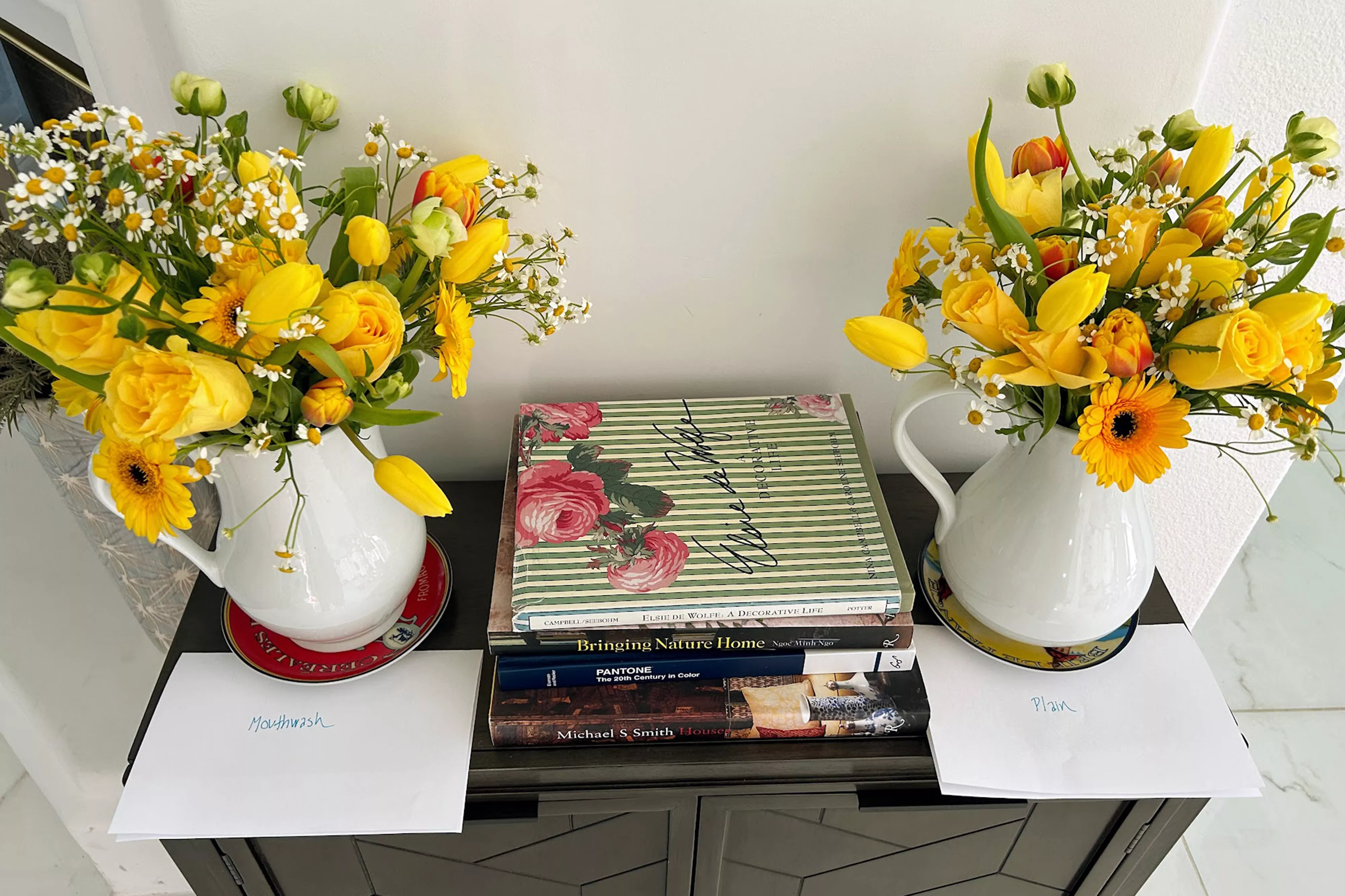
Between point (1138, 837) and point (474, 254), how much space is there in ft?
2.71

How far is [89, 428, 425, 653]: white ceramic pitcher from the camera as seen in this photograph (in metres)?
0.70

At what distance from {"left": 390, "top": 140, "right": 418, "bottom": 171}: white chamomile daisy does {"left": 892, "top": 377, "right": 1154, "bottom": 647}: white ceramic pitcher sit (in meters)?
0.45

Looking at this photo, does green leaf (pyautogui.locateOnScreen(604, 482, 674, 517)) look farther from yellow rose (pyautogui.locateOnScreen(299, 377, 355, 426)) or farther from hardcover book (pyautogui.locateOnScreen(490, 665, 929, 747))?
yellow rose (pyautogui.locateOnScreen(299, 377, 355, 426))

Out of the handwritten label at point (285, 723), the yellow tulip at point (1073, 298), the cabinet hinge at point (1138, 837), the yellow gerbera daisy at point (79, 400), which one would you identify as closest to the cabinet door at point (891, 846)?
the cabinet hinge at point (1138, 837)

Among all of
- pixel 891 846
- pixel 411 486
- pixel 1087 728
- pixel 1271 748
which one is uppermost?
pixel 411 486

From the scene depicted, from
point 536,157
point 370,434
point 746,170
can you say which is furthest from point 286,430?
point 746,170

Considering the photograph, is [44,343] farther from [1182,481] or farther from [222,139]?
[1182,481]

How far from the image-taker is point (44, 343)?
55 centimetres

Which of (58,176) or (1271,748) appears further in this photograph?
(1271,748)

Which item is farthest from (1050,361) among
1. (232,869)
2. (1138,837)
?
(232,869)

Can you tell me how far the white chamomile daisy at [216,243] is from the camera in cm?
57

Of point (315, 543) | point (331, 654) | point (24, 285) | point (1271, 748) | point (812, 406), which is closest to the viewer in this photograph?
point (24, 285)

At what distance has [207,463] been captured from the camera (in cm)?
60

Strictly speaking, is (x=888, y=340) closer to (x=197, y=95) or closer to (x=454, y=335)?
(x=454, y=335)
